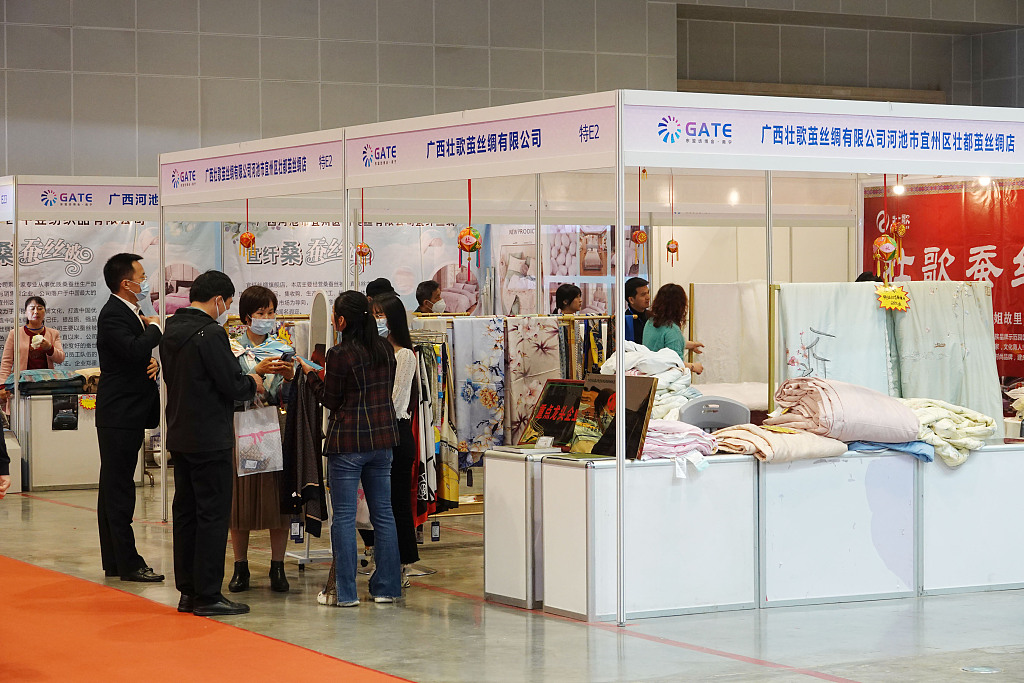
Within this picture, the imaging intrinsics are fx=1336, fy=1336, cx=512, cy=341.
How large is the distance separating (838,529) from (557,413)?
1.40 m

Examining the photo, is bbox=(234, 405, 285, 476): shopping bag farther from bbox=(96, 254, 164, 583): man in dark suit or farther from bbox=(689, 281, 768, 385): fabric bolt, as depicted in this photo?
bbox=(689, 281, 768, 385): fabric bolt

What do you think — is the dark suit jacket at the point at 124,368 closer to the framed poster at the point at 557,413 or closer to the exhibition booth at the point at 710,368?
the exhibition booth at the point at 710,368

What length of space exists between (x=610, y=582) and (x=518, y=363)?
253cm

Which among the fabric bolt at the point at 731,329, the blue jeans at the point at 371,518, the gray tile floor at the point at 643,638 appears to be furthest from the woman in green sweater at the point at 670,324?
the blue jeans at the point at 371,518

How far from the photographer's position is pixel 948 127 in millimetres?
6305

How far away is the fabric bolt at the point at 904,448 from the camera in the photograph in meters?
6.19

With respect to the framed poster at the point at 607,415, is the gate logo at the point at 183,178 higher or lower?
higher

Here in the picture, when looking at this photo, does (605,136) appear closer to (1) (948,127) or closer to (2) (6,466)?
(1) (948,127)

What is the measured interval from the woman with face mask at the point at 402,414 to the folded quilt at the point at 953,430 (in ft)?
7.81

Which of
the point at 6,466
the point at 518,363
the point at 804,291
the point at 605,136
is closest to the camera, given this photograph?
the point at 6,466

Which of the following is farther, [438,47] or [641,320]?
[438,47]

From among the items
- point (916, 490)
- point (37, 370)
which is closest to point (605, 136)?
point (916, 490)

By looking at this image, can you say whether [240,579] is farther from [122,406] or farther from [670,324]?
[670,324]

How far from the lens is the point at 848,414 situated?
6.11 meters
